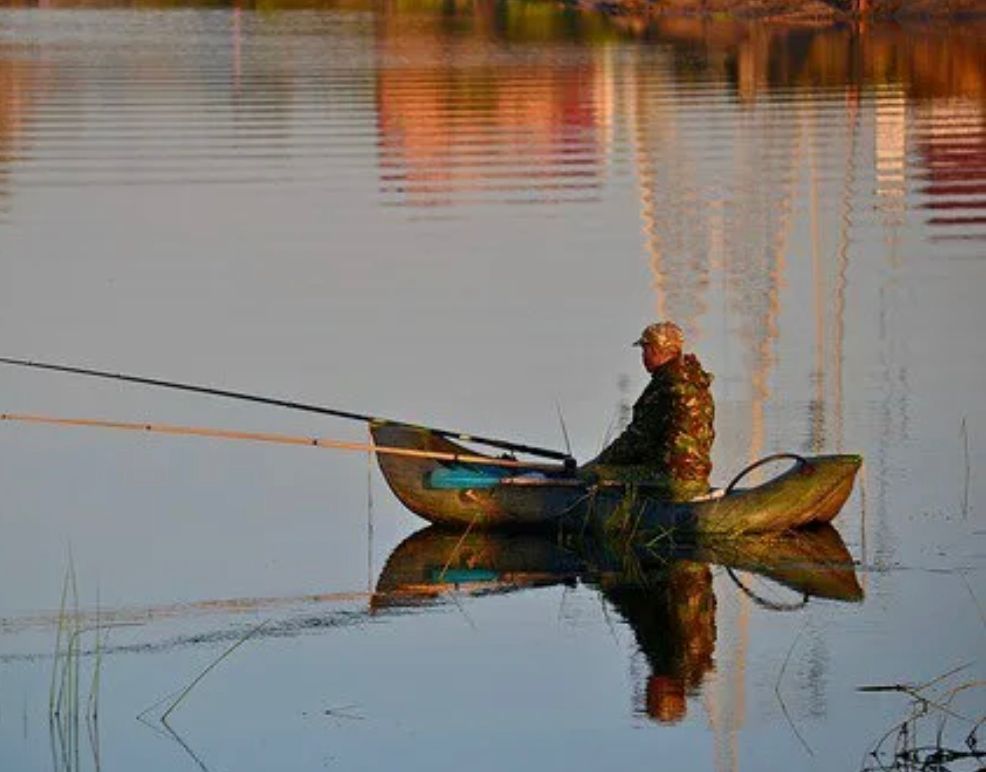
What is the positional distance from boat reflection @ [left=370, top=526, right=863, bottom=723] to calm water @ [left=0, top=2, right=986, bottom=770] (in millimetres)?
41

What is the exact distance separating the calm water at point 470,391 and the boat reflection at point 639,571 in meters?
0.04

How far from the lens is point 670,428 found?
1420cm

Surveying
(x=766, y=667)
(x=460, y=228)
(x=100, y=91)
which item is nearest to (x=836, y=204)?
(x=460, y=228)

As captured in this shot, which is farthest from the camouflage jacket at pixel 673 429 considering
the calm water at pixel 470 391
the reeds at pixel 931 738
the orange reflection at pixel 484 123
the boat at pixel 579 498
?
the orange reflection at pixel 484 123

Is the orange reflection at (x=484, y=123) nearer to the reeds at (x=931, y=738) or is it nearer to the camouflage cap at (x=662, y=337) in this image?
the camouflage cap at (x=662, y=337)

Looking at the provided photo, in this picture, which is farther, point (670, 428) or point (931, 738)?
point (670, 428)

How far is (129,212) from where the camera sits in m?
29.6

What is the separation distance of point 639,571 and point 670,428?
30.4 inches

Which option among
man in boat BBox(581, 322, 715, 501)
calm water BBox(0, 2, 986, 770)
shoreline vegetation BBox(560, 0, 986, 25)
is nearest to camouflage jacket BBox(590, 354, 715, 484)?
man in boat BBox(581, 322, 715, 501)

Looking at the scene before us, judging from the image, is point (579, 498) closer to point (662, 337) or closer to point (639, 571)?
point (639, 571)

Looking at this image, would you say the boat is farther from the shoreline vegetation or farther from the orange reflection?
the shoreline vegetation

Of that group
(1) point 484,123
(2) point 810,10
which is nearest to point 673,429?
(1) point 484,123

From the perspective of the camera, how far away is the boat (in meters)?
14.1

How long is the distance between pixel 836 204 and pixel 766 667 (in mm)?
17108
